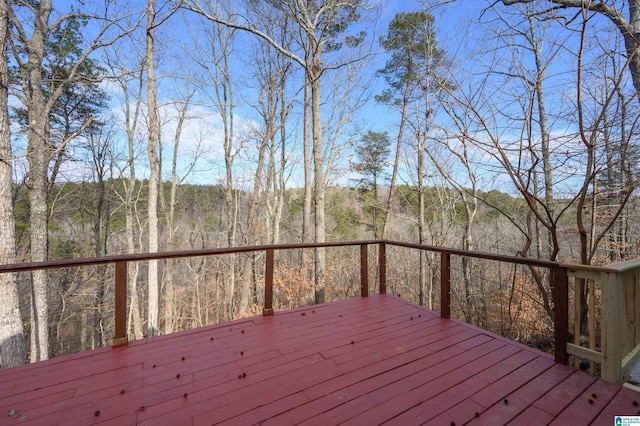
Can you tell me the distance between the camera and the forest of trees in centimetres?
334

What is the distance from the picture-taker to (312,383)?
178 centimetres

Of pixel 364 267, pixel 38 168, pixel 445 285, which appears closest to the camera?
pixel 445 285

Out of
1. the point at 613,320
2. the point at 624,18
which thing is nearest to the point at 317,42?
the point at 624,18

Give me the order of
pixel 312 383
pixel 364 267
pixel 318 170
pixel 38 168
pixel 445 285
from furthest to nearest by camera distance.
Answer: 1. pixel 318 170
2. pixel 38 168
3. pixel 364 267
4. pixel 445 285
5. pixel 312 383

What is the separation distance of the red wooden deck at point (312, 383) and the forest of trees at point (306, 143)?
1.91 meters

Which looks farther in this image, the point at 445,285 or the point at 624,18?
the point at 624,18

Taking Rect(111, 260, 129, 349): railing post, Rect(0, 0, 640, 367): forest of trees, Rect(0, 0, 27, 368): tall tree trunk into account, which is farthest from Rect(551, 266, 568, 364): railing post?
Rect(0, 0, 27, 368): tall tree trunk

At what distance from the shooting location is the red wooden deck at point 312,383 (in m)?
1.48

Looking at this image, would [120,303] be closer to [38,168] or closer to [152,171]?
[152,171]

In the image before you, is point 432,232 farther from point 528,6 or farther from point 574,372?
point 574,372

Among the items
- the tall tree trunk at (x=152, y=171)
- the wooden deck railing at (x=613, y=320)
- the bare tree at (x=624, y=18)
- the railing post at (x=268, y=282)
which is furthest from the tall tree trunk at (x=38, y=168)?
the bare tree at (x=624, y=18)

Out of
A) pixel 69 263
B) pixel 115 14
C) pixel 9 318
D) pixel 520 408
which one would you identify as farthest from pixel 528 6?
pixel 9 318

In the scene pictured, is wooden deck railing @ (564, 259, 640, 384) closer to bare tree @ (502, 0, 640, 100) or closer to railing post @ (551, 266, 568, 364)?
railing post @ (551, 266, 568, 364)

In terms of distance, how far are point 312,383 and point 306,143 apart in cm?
668
